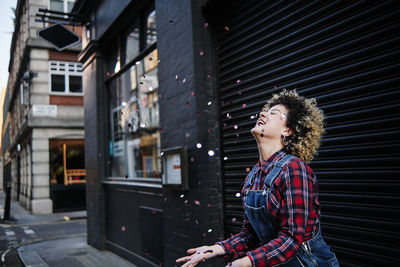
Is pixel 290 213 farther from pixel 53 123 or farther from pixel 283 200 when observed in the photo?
pixel 53 123

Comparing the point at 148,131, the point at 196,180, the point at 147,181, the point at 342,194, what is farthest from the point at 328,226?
the point at 148,131

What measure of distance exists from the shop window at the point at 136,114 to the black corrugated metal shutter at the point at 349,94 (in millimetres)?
2863

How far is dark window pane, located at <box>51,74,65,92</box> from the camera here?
59.3 ft

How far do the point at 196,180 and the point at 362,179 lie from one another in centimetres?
224

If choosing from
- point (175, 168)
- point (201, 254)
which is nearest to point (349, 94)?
point (201, 254)

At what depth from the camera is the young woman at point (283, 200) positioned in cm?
180

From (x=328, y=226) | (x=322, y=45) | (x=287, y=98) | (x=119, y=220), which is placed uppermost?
(x=322, y=45)

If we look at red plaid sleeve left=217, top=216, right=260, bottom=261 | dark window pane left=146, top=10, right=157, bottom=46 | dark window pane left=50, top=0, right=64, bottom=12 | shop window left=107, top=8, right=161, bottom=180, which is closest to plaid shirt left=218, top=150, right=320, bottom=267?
red plaid sleeve left=217, top=216, right=260, bottom=261

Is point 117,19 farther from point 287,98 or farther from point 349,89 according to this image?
point 287,98

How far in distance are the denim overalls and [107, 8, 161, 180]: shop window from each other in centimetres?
451

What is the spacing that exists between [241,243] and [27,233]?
37.0 feet

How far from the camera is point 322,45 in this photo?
3340 mm

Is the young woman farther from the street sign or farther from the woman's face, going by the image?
the street sign

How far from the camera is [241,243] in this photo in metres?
2.17
